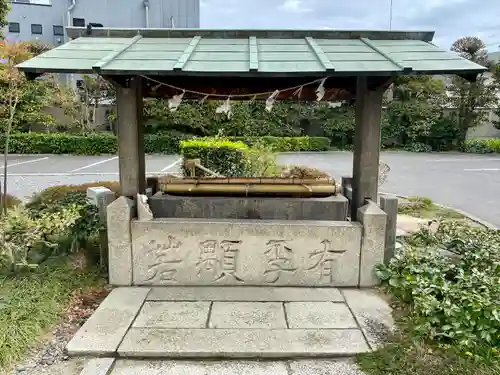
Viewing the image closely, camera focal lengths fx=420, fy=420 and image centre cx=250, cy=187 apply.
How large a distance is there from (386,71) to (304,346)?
2.55 m

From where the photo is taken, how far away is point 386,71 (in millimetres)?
3863

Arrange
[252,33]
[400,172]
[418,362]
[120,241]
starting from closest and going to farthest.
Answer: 1. [418,362]
2. [120,241]
3. [252,33]
4. [400,172]

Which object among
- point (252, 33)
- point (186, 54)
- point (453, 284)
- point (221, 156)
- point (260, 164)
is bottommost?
point (453, 284)

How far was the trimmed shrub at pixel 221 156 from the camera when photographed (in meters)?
10.3

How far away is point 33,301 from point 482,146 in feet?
82.0

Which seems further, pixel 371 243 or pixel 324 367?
pixel 371 243

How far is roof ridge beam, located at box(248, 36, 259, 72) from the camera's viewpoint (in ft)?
12.7

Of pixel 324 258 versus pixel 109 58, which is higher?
pixel 109 58

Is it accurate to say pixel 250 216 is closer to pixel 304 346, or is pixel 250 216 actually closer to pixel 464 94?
pixel 304 346

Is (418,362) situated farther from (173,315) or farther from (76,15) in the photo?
(76,15)

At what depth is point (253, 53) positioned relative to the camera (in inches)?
171

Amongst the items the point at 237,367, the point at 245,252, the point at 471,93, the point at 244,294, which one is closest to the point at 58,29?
the point at 471,93

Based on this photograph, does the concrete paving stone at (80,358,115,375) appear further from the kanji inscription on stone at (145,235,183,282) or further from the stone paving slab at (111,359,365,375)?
the kanji inscription on stone at (145,235,183,282)

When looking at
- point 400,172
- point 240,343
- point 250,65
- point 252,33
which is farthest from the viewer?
point 400,172
